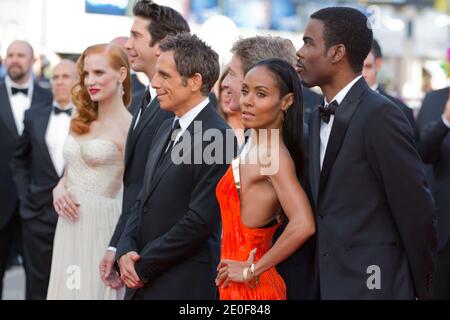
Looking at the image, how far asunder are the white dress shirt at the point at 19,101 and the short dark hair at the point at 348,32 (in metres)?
4.97

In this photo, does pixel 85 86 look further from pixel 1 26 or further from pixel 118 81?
pixel 1 26

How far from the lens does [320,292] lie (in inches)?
156

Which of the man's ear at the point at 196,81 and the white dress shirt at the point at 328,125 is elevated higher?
the man's ear at the point at 196,81

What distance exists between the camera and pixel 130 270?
4703 mm

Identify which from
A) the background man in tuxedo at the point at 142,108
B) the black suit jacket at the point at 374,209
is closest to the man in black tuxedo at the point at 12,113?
the background man in tuxedo at the point at 142,108

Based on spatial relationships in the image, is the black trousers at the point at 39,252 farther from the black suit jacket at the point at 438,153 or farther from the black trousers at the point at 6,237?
the black suit jacket at the point at 438,153

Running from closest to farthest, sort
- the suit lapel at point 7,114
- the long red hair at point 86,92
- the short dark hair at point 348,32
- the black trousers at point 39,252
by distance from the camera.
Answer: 1. the short dark hair at point 348,32
2. the long red hair at point 86,92
3. the black trousers at point 39,252
4. the suit lapel at point 7,114

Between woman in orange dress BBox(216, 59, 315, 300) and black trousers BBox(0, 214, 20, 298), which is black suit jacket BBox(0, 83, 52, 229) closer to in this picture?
black trousers BBox(0, 214, 20, 298)

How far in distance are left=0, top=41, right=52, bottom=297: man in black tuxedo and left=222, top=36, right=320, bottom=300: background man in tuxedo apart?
11.8 feet

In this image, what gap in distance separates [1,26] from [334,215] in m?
22.5

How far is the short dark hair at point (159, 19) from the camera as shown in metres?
5.72

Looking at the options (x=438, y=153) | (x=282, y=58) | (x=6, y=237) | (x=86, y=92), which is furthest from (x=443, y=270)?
(x=6, y=237)

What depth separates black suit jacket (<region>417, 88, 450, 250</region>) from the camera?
623 cm

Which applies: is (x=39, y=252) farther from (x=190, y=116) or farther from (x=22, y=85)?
(x=190, y=116)
